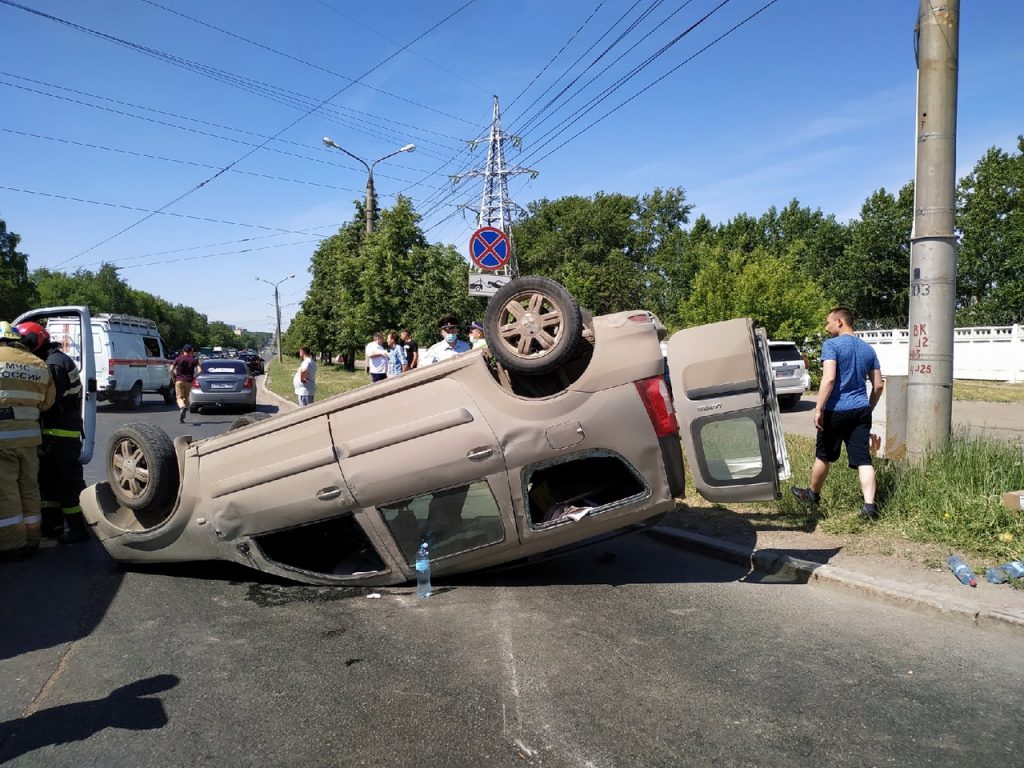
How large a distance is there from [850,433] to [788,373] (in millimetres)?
10539

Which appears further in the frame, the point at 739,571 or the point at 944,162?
the point at 944,162

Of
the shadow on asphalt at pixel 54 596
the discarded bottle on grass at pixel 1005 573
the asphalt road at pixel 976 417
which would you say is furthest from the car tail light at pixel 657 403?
the asphalt road at pixel 976 417

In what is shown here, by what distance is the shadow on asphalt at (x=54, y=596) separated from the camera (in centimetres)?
412

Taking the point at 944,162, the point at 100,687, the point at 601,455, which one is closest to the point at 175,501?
the point at 100,687

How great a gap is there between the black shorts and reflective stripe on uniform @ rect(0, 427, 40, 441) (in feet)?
20.9

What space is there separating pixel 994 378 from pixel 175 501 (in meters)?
26.1

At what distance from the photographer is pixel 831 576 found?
473 cm

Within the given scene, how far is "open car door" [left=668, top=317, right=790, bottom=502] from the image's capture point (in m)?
4.24

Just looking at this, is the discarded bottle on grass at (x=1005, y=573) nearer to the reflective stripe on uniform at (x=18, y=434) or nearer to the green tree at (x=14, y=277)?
the reflective stripe on uniform at (x=18, y=434)

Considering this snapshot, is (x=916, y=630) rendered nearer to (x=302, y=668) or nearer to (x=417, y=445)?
(x=417, y=445)

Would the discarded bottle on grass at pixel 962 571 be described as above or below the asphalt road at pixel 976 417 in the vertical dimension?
above

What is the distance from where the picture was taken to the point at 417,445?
4.30 meters

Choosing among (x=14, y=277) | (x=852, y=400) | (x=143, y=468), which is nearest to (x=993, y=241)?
(x=852, y=400)

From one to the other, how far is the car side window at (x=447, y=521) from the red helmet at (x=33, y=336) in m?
3.96
